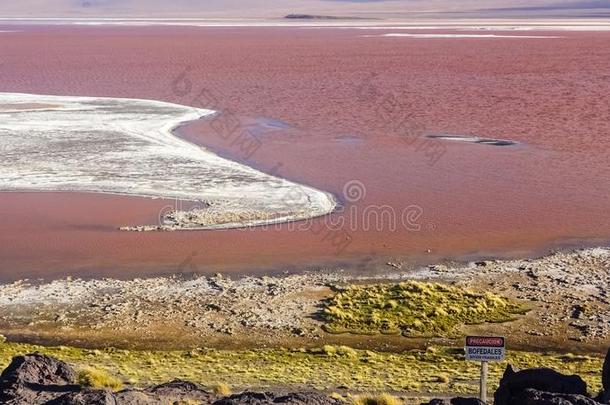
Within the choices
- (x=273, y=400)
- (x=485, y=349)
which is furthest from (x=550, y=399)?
(x=273, y=400)

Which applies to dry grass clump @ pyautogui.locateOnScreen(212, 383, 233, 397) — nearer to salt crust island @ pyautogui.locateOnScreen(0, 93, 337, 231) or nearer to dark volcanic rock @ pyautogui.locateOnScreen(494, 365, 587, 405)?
dark volcanic rock @ pyautogui.locateOnScreen(494, 365, 587, 405)

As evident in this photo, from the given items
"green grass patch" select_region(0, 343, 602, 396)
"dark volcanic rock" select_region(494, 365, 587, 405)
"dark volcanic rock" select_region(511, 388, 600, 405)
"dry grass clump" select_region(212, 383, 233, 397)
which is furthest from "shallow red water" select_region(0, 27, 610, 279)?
"dark volcanic rock" select_region(511, 388, 600, 405)

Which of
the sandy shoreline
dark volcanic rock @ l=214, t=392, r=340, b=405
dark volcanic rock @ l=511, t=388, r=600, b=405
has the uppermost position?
dark volcanic rock @ l=511, t=388, r=600, b=405

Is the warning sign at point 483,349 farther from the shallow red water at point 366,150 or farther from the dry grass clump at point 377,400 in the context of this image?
the shallow red water at point 366,150

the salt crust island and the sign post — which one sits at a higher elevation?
the sign post

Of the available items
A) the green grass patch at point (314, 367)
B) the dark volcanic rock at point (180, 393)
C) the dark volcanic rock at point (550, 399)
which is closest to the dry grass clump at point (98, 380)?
the green grass patch at point (314, 367)

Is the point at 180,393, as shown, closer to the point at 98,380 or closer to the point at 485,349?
the point at 98,380
